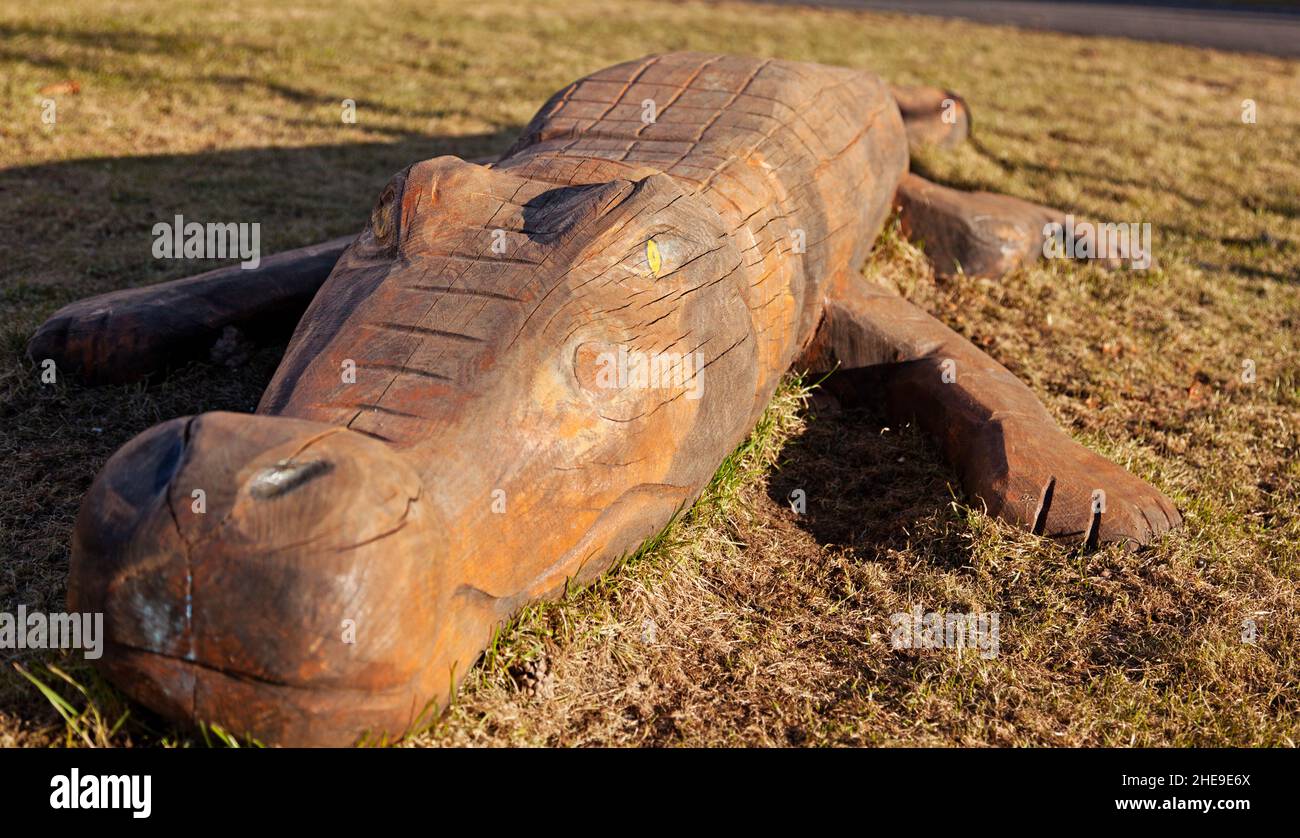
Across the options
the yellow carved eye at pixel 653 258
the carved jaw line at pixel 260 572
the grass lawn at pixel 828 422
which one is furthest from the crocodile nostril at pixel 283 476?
the yellow carved eye at pixel 653 258

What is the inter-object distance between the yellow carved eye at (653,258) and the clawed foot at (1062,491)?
60.1 inches

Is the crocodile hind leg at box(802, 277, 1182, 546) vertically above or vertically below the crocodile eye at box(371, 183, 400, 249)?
below

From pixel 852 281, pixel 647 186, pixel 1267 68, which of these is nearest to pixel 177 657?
pixel 647 186

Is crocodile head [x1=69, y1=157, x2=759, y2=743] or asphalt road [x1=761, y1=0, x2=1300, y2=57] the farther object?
asphalt road [x1=761, y1=0, x2=1300, y2=57]

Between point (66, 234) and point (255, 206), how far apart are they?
40.2 inches

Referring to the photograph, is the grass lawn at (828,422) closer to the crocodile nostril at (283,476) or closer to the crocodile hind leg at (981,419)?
the crocodile hind leg at (981,419)

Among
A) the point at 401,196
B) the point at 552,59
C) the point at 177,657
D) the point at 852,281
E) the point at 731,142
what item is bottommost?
the point at 177,657

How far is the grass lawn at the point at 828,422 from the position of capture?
2852 millimetres

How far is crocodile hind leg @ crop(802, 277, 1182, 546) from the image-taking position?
3.58 meters

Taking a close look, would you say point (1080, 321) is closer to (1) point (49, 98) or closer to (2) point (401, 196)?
(2) point (401, 196)

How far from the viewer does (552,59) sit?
9.91 meters

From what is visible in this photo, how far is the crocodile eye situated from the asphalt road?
11.6 m

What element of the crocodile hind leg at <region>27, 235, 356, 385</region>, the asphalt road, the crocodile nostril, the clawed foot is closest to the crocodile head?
the crocodile nostril

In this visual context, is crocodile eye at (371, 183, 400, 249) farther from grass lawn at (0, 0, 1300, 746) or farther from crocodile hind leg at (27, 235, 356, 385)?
crocodile hind leg at (27, 235, 356, 385)
